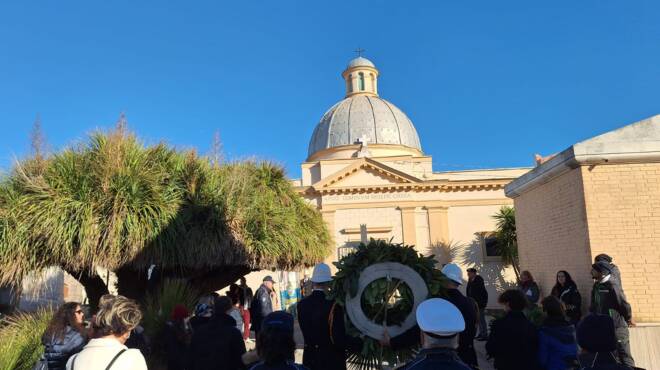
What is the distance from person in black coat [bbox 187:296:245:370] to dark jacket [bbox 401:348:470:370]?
212 cm

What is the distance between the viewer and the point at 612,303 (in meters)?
6.09

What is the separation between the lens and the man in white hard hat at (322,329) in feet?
15.1

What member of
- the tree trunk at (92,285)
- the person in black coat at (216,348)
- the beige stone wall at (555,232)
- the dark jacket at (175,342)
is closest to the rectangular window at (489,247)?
the beige stone wall at (555,232)

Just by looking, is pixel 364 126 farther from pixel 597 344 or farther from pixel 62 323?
pixel 597 344

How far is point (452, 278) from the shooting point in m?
5.16

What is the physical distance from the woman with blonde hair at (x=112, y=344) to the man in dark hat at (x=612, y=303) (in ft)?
17.8

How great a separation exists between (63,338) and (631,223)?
318 inches

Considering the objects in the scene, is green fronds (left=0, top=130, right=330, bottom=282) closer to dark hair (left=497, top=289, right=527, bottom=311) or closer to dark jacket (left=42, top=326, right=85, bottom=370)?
dark jacket (left=42, top=326, right=85, bottom=370)

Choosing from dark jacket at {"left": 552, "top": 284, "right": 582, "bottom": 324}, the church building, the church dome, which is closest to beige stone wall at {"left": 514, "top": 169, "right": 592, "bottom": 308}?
dark jacket at {"left": 552, "top": 284, "right": 582, "bottom": 324}

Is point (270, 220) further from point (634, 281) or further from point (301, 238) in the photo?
point (634, 281)

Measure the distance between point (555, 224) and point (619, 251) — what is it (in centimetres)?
153

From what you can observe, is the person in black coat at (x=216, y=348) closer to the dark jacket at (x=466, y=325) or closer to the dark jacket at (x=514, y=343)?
the dark jacket at (x=466, y=325)

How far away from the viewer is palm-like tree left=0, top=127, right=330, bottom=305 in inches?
256

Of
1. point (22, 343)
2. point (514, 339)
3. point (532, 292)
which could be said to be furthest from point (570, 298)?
point (22, 343)
